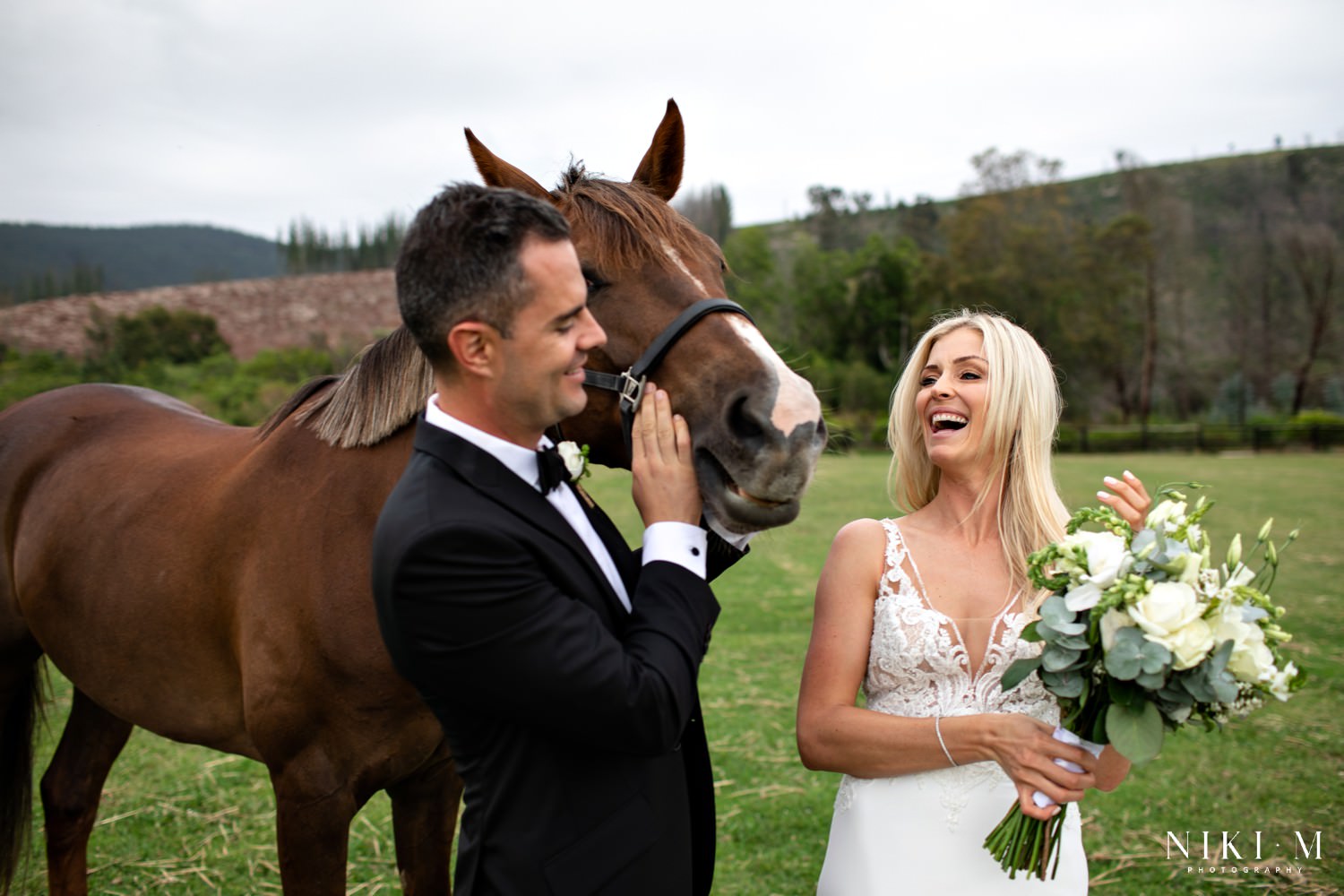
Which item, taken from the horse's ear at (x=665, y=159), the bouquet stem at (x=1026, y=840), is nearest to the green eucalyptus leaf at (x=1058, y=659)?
the bouquet stem at (x=1026, y=840)

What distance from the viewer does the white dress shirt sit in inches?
59.7

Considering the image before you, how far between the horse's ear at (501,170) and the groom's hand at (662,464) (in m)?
0.68

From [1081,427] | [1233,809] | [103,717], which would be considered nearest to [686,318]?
[103,717]

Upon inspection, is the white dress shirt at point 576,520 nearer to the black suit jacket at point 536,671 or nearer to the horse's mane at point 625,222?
the black suit jacket at point 536,671

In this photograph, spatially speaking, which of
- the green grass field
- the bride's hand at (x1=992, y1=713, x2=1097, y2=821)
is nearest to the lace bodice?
the bride's hand at (x1=992, y1=713, x2=1097, y2=821)

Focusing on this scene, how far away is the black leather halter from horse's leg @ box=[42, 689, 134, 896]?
310 centimetres

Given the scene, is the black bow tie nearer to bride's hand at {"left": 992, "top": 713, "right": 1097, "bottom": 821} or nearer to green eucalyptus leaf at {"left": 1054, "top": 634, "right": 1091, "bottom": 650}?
green eucalyptus leaf at {"left": 1054, "top": 634, "right": 1091, "bottom": 650}

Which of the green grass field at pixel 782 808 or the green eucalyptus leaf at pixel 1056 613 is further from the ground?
the green eucalyptus leaf at pixel 1056 613

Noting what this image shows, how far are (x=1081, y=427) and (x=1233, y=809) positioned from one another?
120 ft

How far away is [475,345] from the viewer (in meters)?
1.43

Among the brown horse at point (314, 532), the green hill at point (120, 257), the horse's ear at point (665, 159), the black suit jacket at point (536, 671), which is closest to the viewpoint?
the black suit jacket at point (536, 671)

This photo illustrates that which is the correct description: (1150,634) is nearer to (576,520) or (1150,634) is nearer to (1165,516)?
(1165,516)

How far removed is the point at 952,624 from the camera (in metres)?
2.22

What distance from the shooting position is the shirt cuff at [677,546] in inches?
61.0
